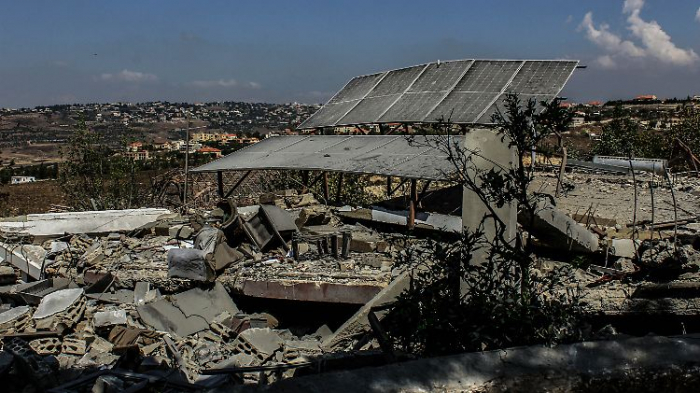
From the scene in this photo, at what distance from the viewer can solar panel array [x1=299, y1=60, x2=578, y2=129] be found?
13.1m

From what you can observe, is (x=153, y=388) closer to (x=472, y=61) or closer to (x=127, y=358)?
(x=127, y=358)

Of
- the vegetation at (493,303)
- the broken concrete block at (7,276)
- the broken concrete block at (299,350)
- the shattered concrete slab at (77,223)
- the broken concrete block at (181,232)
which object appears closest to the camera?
the vegetation at (493,303)

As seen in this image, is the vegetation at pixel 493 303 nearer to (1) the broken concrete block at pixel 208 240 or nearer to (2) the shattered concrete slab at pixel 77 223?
(1) the broken concrete block at pixel 208 240

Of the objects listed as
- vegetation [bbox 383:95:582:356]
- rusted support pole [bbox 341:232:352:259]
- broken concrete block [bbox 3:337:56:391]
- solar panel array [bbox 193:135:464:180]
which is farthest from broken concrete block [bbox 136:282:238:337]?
vegetation [bbox 383:95:582:356]

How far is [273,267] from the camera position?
9.39 meters

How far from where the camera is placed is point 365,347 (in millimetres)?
6672

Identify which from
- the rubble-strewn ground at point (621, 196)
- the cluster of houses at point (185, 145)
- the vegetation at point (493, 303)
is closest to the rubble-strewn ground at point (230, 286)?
the rubble-strewn ground at point (621, 196)

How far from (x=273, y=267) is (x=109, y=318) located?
2.42 metres

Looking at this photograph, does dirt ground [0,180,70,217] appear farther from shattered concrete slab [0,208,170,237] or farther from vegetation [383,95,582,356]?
vegetation [383,95,582,356]

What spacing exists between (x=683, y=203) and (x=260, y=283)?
30.8ft

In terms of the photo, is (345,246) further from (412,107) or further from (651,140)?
(651,140)

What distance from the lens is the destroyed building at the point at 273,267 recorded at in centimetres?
618

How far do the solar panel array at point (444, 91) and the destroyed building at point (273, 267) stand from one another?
0.23 ft

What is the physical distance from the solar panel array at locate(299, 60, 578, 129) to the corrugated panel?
3.69 ft
